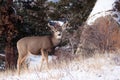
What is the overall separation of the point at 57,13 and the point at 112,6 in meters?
7.63

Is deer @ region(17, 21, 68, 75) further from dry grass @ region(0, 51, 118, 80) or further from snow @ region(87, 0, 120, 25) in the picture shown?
snow @ region(87, 0, 120, 25)

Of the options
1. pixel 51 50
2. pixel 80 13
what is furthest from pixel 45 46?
pixel 80 13

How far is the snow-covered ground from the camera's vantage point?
12273 mm

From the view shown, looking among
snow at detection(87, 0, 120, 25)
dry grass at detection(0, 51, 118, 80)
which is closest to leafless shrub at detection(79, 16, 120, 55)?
snow at detection(87, 0, 120, 25)

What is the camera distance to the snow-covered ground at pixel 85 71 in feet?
40.3

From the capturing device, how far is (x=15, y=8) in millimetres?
24828

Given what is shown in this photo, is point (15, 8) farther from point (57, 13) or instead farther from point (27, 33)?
point (57, 13)

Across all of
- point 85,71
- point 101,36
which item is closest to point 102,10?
point 101,36

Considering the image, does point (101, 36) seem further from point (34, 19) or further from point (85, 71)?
point (34, 19)

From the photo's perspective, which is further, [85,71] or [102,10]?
[102,10]

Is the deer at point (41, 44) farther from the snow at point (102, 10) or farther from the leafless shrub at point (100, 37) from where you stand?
the snow at point (102, 10)

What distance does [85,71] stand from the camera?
12945mm

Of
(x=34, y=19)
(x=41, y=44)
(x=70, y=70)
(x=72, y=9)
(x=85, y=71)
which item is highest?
(x=85, y=71)

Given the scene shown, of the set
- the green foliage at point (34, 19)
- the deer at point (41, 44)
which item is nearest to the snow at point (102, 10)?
the green foliage at point (34, 19)
